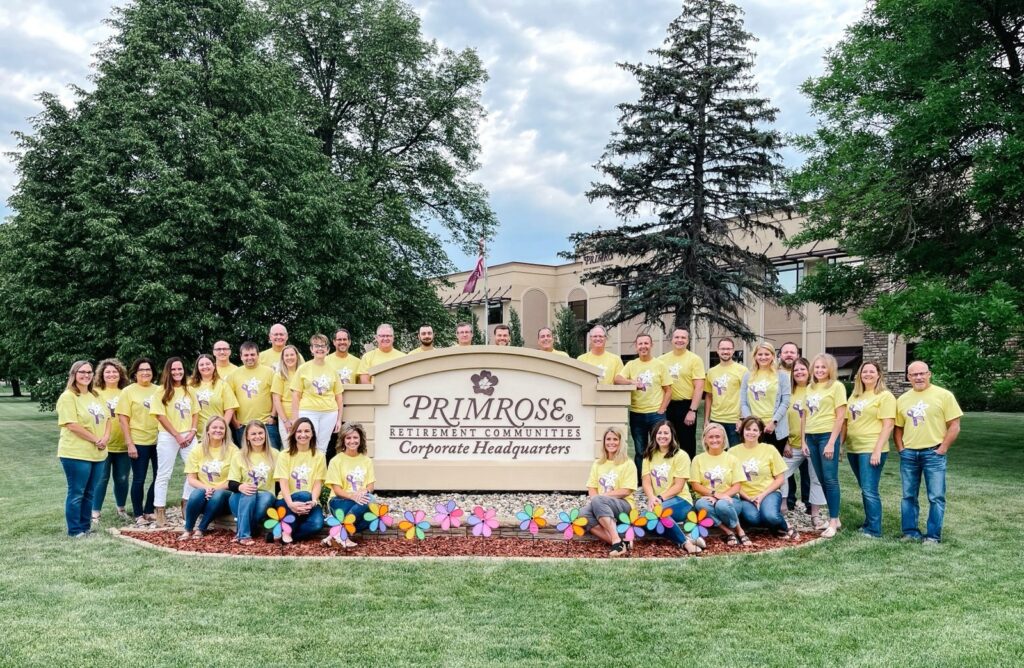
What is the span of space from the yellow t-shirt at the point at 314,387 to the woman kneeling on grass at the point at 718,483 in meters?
3.62

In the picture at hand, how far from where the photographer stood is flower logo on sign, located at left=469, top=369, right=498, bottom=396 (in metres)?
8.40

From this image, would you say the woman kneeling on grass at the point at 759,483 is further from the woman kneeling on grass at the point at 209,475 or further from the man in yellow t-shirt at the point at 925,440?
the woman kneeling on grass at the point at 209,475

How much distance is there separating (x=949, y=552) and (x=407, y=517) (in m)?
4.45

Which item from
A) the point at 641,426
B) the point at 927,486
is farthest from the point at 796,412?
the point at 641,426

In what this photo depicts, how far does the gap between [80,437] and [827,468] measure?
6.63 metres

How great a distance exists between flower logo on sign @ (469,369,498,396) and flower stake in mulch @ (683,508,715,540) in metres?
2.65

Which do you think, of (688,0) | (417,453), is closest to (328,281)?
(417,453)

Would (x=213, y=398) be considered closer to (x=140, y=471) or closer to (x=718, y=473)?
(x=140, y=471)

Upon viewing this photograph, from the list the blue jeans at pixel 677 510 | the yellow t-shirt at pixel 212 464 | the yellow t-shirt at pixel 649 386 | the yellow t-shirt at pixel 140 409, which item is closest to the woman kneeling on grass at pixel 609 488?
the blue jeans at pixel 677 510

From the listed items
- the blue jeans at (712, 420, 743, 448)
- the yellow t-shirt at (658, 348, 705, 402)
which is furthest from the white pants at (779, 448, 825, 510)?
the yellow t-shirt at (658, 348, 705, 402)

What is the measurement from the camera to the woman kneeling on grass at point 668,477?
21.8 feet

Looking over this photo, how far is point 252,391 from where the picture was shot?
25.8 ft

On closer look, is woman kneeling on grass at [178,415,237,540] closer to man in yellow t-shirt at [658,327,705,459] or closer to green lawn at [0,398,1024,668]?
green lawn at [0,398,1024,668]

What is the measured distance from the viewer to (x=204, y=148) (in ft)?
54.6
